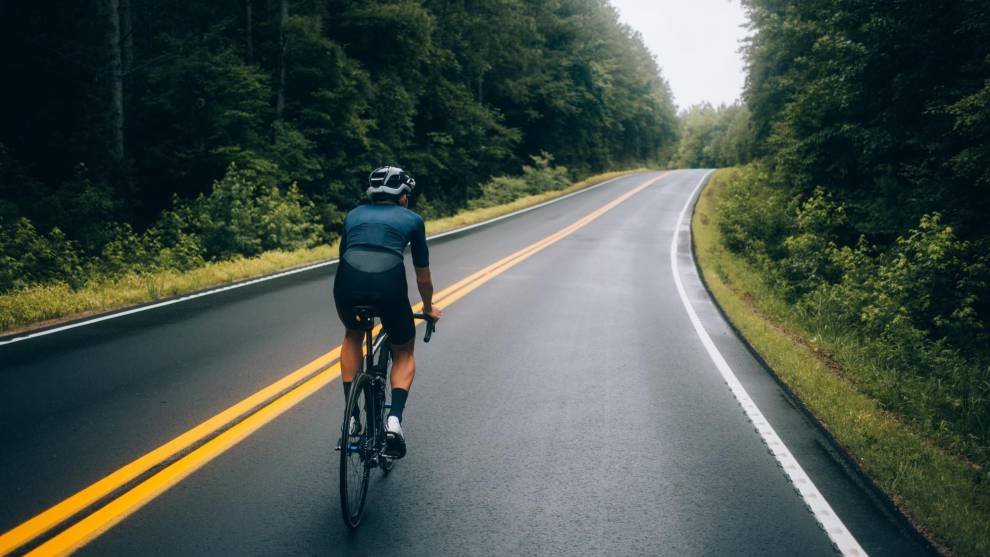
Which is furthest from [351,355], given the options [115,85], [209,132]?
[209,132]

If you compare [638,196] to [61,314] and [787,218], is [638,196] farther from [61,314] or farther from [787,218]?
[61,314]

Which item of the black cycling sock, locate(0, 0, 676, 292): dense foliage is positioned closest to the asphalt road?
the black cycling sock

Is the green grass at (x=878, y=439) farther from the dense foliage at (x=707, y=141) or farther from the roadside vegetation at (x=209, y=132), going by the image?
the dense foliage at (x=707, y=141)

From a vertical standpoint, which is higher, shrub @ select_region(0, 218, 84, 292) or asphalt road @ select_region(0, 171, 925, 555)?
asphalt road @ select_region(0, 171, 925, 555)

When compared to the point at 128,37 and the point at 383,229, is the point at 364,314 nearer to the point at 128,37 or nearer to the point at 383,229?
the point at 383,229

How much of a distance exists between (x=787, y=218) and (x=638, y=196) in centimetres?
2010

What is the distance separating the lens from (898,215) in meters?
12.2

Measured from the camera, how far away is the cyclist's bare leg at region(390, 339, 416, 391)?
13.5 ft

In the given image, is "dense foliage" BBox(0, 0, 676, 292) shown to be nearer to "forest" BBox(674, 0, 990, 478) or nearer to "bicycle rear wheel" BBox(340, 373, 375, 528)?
"bicycle rear wheel" BBox(340, 373, 375, 528)

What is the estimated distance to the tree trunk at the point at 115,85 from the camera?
16.4 metres

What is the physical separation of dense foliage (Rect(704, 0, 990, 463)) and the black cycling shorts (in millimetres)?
4673

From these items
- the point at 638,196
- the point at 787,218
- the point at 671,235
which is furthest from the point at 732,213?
the point at 638,196

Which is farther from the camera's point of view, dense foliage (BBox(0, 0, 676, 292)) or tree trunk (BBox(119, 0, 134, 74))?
tree trunk (BBox(119, 0, 134, 74))

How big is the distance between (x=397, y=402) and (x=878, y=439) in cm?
366
